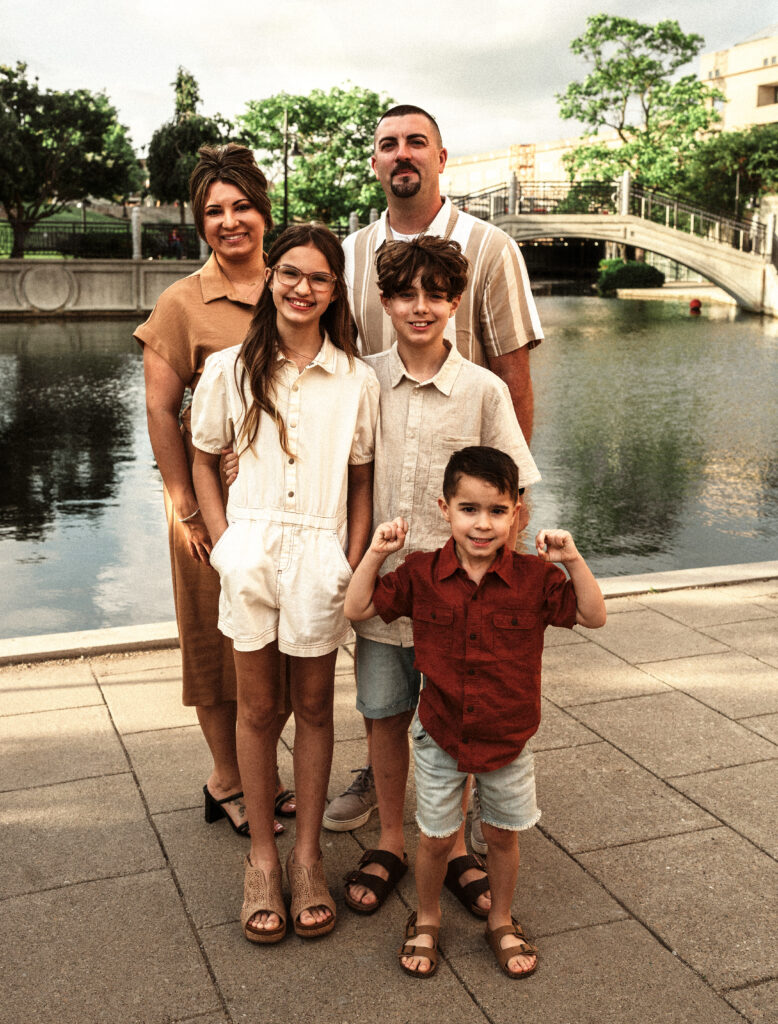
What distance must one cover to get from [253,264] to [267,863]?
1.70 metres

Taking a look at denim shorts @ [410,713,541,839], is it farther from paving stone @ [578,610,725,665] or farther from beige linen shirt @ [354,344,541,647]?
paving stone @ [578,610,725,665]

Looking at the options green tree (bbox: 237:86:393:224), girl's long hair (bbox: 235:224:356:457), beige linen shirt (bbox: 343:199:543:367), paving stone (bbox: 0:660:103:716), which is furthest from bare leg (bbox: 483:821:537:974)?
green tree (bbox: 237:86:393:224)

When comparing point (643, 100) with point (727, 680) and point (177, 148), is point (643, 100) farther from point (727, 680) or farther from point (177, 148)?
point (727, 680)

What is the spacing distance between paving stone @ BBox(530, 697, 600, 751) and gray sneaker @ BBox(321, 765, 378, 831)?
0.70 metres

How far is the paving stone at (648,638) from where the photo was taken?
4.77m

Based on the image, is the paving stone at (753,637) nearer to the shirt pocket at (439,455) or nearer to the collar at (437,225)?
the shirt pocket at (439,455)

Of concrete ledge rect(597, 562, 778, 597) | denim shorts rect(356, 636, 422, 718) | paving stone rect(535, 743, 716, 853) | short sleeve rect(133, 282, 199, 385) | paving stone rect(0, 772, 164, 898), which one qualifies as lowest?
paving stone rect(535, 743, 716, 853)

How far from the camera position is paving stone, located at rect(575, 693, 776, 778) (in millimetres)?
3699

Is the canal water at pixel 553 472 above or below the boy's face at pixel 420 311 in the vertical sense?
below

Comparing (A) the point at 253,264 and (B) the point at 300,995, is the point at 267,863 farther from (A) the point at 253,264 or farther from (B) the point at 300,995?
(A) the point at 253,264

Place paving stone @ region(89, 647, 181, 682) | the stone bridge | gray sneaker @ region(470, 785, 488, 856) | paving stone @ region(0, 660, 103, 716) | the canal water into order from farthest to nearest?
the stone bridge → the canal water → paving stone @ region(89, 647, 181, 682) → paving stone @ region(0, 660, 103, 716) → gray sneaker @ region(470, 785, 488, 856)

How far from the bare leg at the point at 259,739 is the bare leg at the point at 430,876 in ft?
1.41

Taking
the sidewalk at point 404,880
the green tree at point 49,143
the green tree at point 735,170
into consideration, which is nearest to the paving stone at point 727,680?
the sidewalk at point 404,880

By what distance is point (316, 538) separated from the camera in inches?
105
